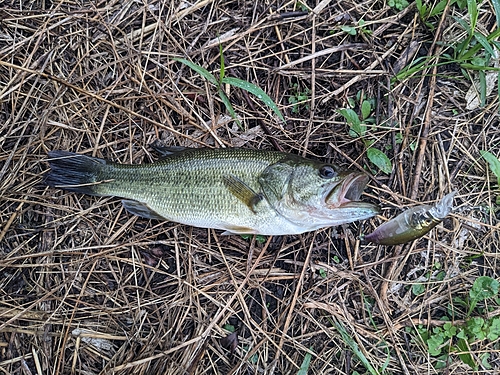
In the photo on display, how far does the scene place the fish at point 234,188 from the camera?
3.37 metres

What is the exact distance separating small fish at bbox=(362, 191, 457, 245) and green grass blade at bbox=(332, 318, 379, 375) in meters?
0.91

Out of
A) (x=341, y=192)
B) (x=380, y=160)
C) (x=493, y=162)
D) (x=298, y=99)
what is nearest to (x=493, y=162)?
(x=493, y=162)

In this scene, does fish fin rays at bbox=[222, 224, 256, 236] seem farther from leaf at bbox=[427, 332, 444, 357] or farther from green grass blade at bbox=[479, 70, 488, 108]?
green grass blade at bbox=[479, 70, 488, 108]

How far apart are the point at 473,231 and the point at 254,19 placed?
122 inches

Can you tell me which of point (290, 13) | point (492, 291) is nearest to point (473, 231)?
point (492, 291)

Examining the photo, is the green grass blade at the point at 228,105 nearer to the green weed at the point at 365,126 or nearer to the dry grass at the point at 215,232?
the dry grass at the point at 215,232

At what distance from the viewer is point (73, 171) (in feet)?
12.0

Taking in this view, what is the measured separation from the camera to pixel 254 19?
392 centimetres

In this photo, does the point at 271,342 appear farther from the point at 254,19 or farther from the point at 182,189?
the point at 254,19

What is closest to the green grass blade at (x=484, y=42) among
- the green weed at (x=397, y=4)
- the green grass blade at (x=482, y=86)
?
the green grass blade at (x=482, y=86)

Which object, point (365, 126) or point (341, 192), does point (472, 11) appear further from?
point (341, 192)

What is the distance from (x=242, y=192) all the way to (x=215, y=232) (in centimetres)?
63

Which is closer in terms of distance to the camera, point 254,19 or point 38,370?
point 38,370

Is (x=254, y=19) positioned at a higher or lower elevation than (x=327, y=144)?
higher
